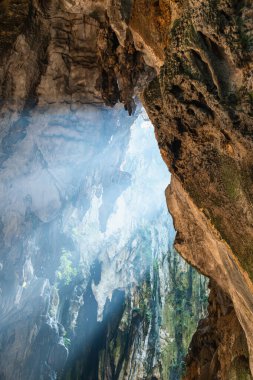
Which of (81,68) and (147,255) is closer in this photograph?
(81,68)

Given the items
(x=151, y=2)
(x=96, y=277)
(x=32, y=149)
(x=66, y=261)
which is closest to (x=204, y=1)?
(x=151, y=2)

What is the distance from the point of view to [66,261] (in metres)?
22.3

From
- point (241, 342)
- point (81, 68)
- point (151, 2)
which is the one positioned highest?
point (81, 68)

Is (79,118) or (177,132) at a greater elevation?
(79,118)

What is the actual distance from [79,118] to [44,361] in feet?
44.2

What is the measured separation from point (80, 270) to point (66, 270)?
1346 mm

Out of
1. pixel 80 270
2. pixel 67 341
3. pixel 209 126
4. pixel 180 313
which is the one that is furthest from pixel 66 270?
pixel 209 126

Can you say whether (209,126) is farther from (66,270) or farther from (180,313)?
(66,270)

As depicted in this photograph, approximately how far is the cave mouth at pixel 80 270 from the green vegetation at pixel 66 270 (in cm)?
6

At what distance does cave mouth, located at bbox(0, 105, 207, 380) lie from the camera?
50.6ft

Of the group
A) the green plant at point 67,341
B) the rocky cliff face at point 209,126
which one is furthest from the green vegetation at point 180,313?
the rocky cliff face at point 209,126

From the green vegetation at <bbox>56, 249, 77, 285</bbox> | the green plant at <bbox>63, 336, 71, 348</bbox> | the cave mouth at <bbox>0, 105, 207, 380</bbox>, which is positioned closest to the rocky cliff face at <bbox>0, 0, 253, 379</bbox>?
the cave mouth at <bbox>0, 105, 207, 380</bbox>

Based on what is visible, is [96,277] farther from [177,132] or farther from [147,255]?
[177,132]

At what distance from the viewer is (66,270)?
2242 centimetres
